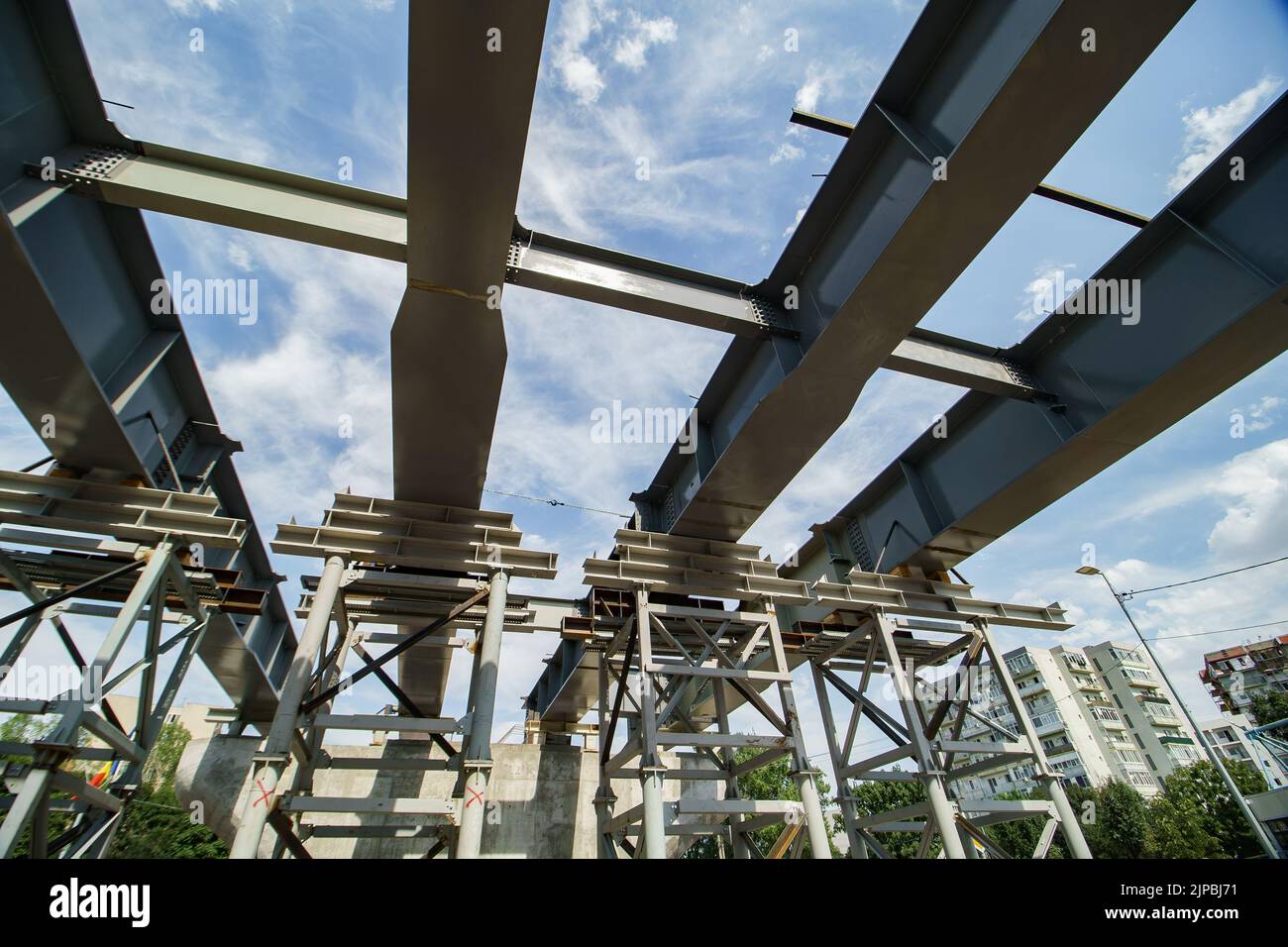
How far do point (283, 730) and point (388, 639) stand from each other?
8.45ft

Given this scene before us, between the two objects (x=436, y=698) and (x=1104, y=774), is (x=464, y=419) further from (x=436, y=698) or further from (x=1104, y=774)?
(x=1104, y=774)

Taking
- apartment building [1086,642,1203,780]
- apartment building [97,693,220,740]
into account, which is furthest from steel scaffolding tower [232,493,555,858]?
apartment building [1086,642,1203,780]

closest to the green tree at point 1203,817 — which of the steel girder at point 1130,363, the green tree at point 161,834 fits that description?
the steel girder at point 1130,363

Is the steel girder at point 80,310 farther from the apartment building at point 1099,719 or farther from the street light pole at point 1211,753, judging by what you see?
the apartment building at point 1099,719

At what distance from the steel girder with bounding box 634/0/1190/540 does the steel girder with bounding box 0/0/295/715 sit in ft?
22.5

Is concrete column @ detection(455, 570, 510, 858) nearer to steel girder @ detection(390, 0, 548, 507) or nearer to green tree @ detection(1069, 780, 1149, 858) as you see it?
steel girder @ detection(390, 0, 548, 507)

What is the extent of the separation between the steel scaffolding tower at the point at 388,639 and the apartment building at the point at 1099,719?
56.9 m

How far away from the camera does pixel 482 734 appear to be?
662cm

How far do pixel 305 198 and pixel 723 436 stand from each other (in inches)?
214

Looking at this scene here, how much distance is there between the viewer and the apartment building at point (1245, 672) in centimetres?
6538

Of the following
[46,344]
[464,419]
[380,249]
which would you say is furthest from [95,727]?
[380,249]

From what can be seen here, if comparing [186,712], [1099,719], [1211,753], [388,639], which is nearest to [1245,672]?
[1099,719]

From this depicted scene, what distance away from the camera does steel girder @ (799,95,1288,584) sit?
19.2ft

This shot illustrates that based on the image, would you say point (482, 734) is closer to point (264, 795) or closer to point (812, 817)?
point (264, 795)
